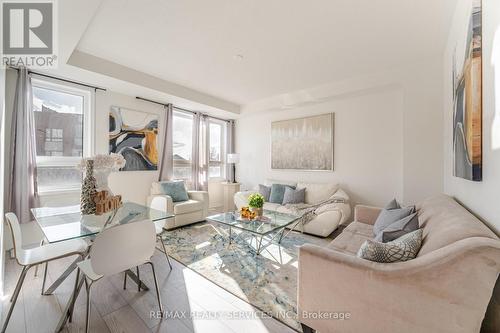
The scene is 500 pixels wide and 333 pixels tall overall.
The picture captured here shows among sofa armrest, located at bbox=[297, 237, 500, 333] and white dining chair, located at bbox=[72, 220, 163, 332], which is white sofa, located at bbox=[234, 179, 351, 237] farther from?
white dining chair, located at bbox=[72, 220, 163, 332]

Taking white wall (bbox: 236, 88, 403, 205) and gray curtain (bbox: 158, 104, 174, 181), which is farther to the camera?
gray curtain (bbox: 158, 104, 174, 181)

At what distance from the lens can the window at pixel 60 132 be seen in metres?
2.97

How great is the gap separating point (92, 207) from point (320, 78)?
144 inches

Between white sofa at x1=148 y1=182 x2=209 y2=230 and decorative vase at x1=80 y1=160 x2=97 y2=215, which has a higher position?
decorative vase at x1=80 y1=160 x2=97 y2=215

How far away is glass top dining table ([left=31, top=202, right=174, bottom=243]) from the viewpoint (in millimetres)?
1545

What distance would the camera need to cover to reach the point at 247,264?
2.37 m

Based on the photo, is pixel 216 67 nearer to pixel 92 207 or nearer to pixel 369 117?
pixel 92 207

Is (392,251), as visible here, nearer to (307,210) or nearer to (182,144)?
(307,210)

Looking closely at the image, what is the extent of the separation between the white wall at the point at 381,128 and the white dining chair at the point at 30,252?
3751mm

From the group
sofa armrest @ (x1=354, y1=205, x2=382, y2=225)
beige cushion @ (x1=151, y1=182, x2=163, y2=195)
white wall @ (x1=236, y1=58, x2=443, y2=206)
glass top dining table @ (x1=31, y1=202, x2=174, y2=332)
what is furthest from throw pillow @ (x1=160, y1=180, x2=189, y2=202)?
sofa armrest @ (x1=354, y1=205, x2=382, y2=225)

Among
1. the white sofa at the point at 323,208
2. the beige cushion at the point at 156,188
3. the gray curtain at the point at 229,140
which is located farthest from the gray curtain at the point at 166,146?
the gray curtain at the point at 229,140

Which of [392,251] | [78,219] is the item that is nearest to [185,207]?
[78,219]

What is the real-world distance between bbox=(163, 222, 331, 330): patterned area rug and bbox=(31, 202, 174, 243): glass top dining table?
2.62 ft

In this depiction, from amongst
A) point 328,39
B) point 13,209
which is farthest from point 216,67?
point 13,209
